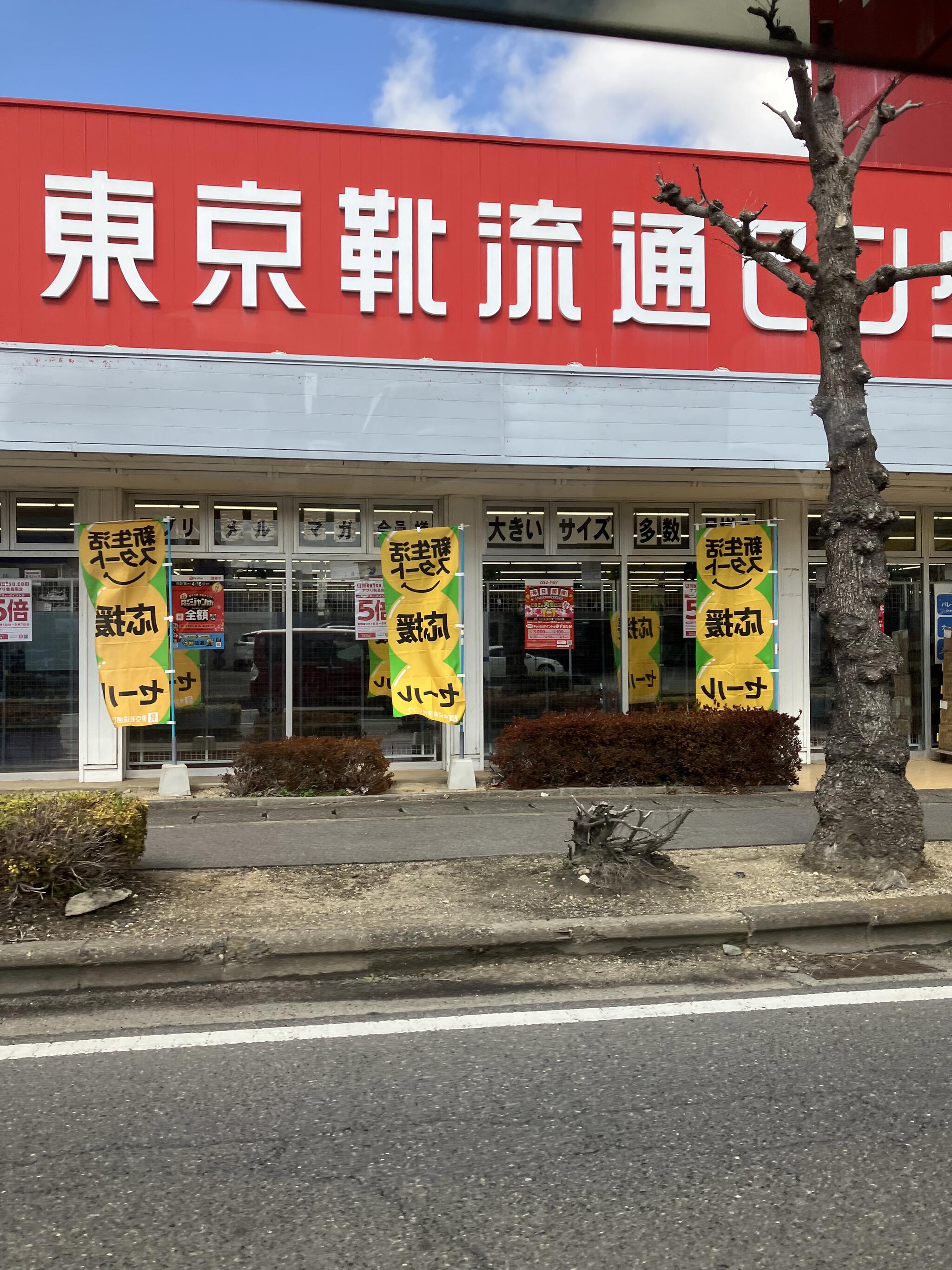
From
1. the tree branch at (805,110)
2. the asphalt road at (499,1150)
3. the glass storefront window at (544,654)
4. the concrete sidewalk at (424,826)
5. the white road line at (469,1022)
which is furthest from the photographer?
the glass storefront window at (544,654)

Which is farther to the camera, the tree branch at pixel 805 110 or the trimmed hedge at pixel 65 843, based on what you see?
the tree branch at pixel 805 110

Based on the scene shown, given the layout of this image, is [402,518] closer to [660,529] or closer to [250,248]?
[660,529]

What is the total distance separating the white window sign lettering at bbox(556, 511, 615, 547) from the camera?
40.3 ft

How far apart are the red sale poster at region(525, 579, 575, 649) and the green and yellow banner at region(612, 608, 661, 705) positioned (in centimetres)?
57

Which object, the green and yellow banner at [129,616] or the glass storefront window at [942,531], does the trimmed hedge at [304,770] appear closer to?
the green and yellow banner at [129,616]

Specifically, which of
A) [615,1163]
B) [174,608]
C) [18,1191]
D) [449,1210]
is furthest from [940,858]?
[174,608]

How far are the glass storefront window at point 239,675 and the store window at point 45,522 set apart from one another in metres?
1.46

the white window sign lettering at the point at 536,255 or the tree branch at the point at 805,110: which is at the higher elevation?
the white window sign lettering at the point at 536,255

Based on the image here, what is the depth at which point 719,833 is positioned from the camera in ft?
28.6

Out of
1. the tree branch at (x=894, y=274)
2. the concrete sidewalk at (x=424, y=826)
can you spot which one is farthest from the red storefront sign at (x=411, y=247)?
the concrete sidewalk at (x=424, y=826)

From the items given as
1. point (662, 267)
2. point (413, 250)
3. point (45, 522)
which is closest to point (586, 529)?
point (662, 267)

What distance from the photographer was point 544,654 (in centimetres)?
1225

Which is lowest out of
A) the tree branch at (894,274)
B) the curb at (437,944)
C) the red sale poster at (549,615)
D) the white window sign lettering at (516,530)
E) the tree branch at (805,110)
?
the curb at (437,944)

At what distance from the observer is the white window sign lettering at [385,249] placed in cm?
1128
